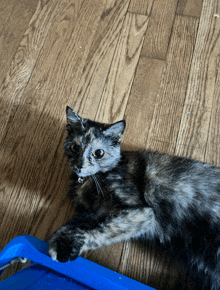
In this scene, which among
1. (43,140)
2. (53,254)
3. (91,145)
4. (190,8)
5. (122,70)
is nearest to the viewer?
(53,254)

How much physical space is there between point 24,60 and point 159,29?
0.94 m

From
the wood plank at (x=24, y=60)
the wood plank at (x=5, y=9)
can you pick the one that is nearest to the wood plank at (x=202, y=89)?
the wood plank at (x=24, y=60)

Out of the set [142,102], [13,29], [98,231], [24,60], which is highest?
[13,29]

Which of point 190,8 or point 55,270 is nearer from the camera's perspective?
point 55,270

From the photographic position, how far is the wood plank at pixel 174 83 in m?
1.47

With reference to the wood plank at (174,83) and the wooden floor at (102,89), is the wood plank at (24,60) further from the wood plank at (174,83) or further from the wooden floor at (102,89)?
the wood plank at (174,83)

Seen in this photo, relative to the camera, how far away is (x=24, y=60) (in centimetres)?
A: 164

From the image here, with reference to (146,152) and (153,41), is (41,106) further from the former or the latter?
(153,41)

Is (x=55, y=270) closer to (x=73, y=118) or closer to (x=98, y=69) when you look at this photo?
(x=73, y=118)

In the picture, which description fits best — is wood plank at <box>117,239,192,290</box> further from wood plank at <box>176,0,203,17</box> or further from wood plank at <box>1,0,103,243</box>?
wood plank at <box>176,0,203,17</box>

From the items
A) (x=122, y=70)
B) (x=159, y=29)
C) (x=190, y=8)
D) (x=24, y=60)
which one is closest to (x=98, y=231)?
(x=122, y=70)

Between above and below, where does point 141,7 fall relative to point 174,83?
above

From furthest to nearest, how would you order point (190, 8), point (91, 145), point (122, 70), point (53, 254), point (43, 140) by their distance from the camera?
point (190, 8), point (122, 70), point (43, 140), point (91, 145), point (53, 254)

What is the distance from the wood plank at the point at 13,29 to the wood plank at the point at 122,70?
684mm
